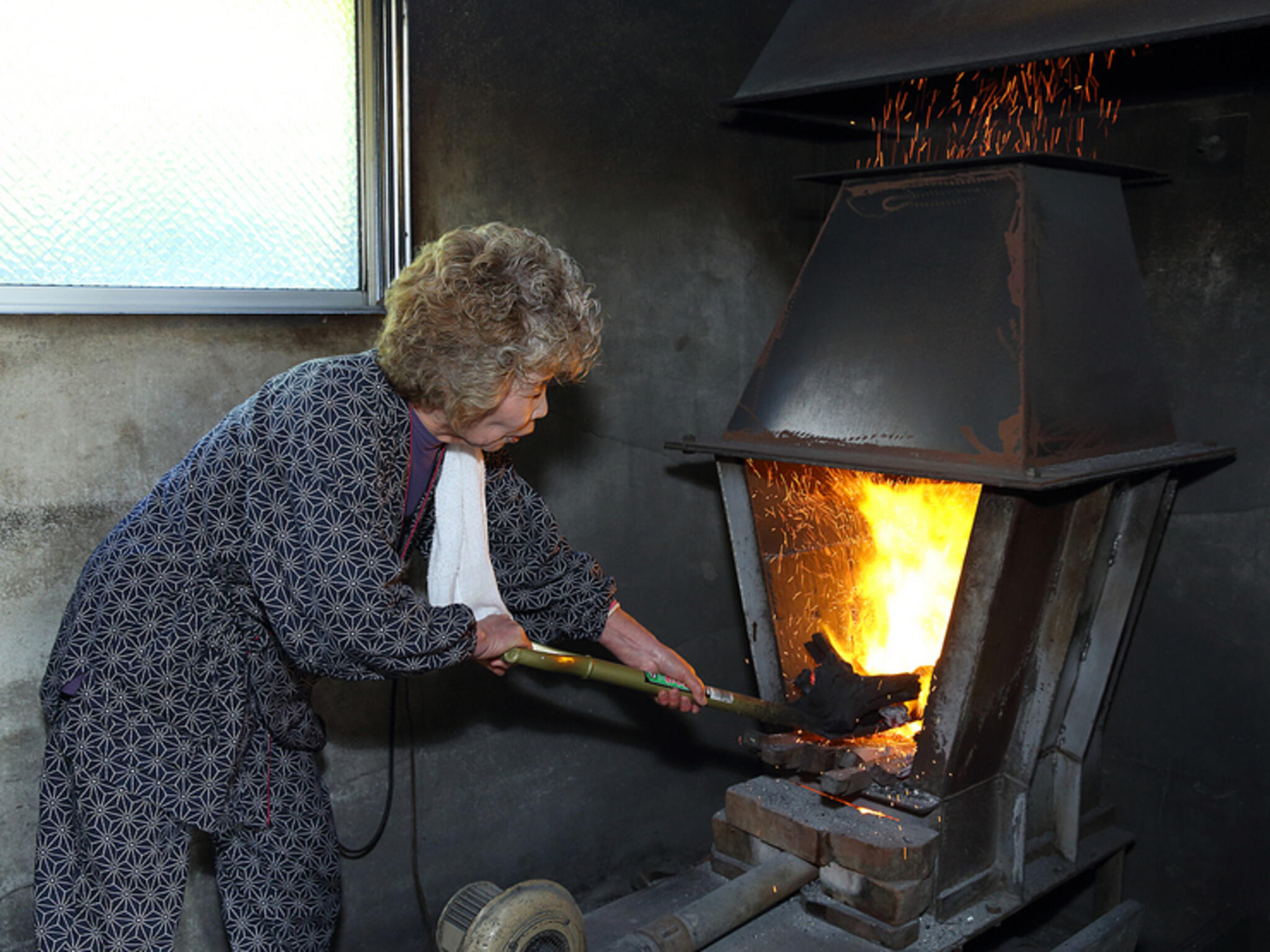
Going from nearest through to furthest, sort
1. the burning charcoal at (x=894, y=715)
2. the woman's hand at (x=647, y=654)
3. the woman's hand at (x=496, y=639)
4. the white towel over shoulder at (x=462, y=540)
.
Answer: the woman's hand at (x=496, y=639) < the white towel over shoulder at (x=462, y=540) < the woman's hand at (x=647, y=654) < the burning charcoal at (x=894, y=715)

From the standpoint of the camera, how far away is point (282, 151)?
7.06ft

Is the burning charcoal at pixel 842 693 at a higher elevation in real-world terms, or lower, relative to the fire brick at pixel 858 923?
higher

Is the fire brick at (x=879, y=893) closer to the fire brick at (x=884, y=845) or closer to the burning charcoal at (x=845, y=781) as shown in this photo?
the fire brick at (x=884, y=845)

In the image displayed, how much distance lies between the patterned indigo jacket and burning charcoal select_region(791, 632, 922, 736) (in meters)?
0.93

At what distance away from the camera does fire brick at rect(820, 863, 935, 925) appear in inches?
75.3

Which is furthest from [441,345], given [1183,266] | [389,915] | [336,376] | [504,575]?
[1183,266]

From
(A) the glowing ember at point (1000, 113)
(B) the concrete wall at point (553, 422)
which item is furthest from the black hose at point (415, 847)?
(A) the glowing ember at point (1000, 113)

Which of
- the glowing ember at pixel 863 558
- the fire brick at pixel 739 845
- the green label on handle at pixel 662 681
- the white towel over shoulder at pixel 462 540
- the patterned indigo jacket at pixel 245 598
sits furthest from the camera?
the glowing ember at pixel 863 558

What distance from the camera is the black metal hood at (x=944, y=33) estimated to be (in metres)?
1.66

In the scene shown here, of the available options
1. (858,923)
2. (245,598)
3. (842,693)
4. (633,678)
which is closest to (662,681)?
(633,678)

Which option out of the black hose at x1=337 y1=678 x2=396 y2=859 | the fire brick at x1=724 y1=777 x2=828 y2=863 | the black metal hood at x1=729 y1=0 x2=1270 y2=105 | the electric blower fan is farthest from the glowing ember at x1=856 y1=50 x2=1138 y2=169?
the electric blower fan

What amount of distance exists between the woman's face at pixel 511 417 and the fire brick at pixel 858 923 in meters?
1.12

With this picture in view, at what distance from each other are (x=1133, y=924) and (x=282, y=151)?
248cm

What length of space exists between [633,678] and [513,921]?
18.3 inches
